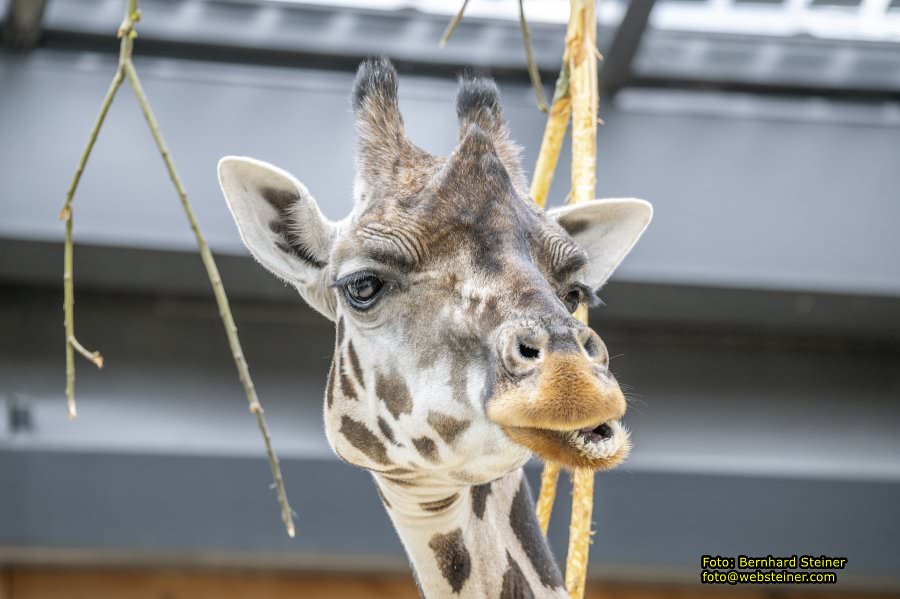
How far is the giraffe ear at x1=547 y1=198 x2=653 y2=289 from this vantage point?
1.81 m

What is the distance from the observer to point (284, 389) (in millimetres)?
5168

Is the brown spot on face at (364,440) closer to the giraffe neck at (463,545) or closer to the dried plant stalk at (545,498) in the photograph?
the giraffe neck at (463,545)

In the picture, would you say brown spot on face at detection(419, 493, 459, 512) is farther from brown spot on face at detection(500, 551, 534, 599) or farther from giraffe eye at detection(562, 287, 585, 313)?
giraffe eye at detection(562, 287, 585, 313)

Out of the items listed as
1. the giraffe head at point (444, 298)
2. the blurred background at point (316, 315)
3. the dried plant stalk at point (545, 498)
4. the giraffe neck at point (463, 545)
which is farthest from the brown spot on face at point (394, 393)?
the blurred background at point (316, 315)

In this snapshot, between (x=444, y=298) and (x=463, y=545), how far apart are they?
0.43 meters

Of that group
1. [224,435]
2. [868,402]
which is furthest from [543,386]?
[868,402]

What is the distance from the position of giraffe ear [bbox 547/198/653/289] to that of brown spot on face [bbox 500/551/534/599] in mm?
467

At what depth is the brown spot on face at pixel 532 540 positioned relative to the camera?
5.56ft

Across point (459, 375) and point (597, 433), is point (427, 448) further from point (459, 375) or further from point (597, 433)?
point (597, 433)

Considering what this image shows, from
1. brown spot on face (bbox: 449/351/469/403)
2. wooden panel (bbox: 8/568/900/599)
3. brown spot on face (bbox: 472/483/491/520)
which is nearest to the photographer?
brown spot on face (bbox: 449/351/469/403)

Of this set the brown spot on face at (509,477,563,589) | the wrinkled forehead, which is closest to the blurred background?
the brown spot on face at (509,477,563,589)

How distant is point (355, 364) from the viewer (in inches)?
61.1

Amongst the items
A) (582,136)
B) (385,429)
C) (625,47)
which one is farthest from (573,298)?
(625,47)

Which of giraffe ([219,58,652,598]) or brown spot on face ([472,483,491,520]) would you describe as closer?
giraffe ([219,58,652,598])
